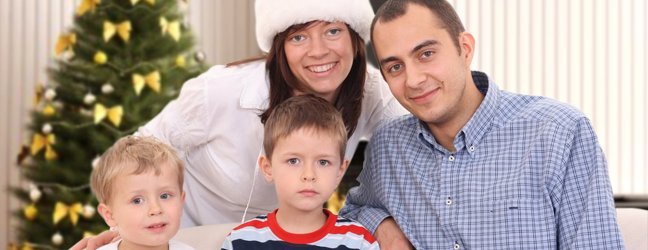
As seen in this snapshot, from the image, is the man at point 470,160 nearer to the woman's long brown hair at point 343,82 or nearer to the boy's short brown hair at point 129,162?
the woman's long brown hair at point 343,82

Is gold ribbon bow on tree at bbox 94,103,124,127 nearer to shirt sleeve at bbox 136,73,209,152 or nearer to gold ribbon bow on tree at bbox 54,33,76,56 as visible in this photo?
gold ribbon bow on tree at bbox 54,33,76,56

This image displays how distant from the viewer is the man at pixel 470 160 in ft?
6.90

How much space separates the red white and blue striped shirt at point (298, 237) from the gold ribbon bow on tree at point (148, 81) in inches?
85.8

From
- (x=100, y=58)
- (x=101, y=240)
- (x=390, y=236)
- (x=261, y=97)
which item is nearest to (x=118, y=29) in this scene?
(x=100, y=58)

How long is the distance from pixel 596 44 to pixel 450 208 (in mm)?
3748

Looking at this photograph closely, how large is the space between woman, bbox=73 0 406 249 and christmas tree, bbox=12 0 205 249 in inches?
57.8

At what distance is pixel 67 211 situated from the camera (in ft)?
14.3

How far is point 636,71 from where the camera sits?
5.65m

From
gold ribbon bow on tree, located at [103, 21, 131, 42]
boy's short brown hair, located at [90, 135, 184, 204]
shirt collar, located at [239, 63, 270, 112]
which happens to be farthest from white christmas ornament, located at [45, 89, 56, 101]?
boy's short brown hair, located at [90, 135, 184, 204]

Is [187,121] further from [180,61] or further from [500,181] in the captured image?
[180,61]

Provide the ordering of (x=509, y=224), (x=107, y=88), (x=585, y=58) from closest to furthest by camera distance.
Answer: (x=509, y=224)
(x=107, y=88)
(x=585, y=58)

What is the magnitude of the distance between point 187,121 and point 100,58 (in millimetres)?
1647

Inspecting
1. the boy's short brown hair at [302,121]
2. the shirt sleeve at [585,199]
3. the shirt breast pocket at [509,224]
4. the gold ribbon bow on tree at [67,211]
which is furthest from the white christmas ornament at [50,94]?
the shirt sleeve at [585,199]

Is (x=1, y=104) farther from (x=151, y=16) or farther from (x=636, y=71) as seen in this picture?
(x=636, y=71)
